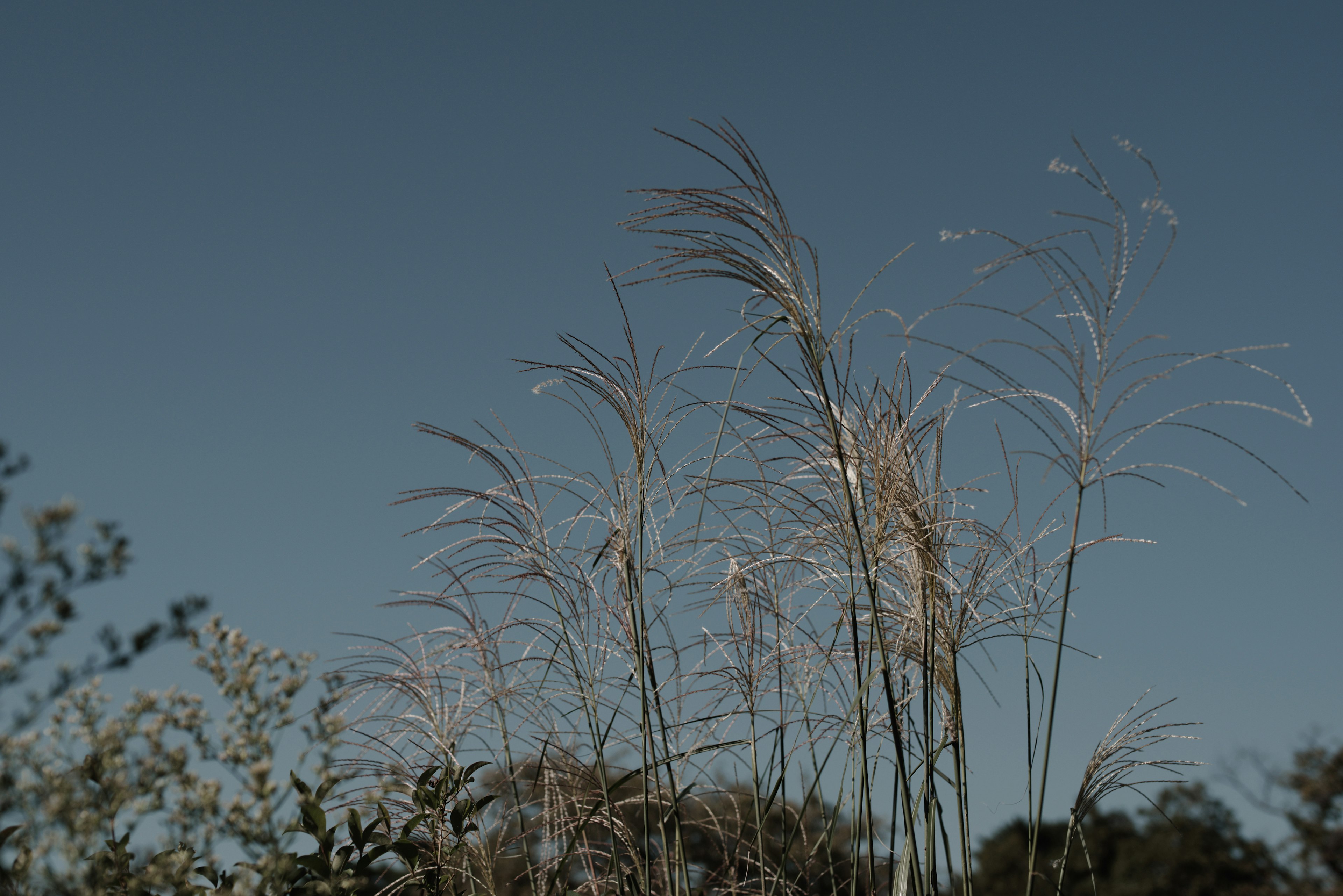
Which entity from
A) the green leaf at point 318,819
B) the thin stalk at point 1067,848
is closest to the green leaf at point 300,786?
the green leaf at point 318,819

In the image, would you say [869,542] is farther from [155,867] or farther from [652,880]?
[155,867]

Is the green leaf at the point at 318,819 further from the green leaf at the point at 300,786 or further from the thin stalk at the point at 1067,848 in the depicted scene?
the thin stalk at the point at 1067,848

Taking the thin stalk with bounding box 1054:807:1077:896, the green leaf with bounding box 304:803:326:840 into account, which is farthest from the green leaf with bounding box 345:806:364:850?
the thin stalk with bounding box 1054:807:1077:896

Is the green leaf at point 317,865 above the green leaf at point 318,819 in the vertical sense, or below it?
below

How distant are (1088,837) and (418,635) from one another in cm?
1793

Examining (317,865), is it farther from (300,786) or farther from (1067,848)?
(1067,848)

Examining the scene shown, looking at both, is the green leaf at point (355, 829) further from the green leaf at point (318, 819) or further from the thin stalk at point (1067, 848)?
the thin stalk at point (1067, 848)

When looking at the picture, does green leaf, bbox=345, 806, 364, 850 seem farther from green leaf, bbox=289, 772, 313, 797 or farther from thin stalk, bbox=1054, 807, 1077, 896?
thin stalk, bbox=1054, 807, 1077, 896

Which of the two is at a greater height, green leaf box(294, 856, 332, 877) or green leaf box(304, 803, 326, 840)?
green leaf box(304, 803, 326, 840)

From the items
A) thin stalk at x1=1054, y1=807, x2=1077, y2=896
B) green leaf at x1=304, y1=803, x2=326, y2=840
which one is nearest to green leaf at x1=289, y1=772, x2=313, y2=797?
green leaf at x1=304, y1=803, x2=326, y2=840

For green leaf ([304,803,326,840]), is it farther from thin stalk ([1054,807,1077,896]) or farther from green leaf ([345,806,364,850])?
thin stalk ([1054,807,1077,896])

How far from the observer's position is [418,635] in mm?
2619

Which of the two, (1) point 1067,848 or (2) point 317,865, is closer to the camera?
(2) point 317,865

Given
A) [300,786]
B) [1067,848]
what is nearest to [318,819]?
[300,786]
